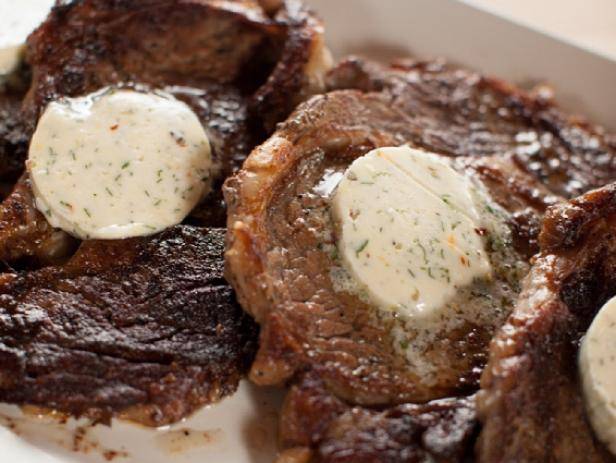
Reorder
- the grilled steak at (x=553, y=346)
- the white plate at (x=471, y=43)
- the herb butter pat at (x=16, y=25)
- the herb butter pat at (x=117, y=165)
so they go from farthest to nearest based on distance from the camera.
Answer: the white plate at (x=471, y=43)
the herb butter pat at (x=16, y=25)
the herb butter pat at (x=117, y=165)
the grilled steak at (x=553, y=346)

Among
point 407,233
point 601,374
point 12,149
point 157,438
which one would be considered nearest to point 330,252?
point 407,233

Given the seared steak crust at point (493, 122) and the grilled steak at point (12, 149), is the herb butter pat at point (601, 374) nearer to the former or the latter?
the seared steak crust at point (493, 122)

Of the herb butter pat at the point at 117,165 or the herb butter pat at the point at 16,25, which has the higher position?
the herb butter pat at the point at 117,165

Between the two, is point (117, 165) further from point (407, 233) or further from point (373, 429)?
point (373, 429)

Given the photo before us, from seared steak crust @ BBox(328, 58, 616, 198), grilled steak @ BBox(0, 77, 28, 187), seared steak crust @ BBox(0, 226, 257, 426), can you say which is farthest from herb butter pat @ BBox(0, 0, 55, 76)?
seared steak crust @ BBox(328, 58, 616, 198)

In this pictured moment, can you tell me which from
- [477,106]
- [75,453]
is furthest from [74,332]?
[477,106]

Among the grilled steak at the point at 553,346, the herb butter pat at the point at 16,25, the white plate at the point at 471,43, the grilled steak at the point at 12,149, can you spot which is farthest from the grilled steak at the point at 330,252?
the herb butter pat at the point at 16,25

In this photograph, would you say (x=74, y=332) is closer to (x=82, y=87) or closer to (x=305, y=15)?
(x=82, y=87)

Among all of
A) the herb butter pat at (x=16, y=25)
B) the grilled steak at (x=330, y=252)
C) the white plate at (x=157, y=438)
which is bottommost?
the white plate at (x=157, y=438)
